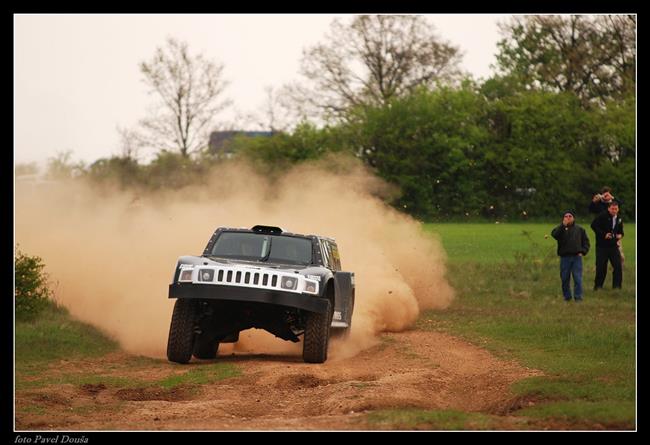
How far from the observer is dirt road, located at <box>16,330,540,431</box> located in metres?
11.9

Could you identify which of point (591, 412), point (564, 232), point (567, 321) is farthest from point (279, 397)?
point (564, 232)

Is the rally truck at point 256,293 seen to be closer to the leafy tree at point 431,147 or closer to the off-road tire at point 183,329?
the off-road tire at point 183,329

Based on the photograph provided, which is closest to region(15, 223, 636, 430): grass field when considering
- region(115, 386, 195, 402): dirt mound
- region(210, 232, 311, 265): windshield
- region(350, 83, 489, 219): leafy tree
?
region(115, 386, 195, 402): dirt mound

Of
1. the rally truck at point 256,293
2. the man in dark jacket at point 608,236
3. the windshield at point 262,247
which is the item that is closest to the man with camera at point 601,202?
the man in dark jacket at point 608,236

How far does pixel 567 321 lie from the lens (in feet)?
73.0

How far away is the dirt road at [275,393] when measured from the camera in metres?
11.9

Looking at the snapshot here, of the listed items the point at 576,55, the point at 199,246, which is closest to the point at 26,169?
the point at 199,246

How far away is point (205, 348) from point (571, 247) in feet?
35.7

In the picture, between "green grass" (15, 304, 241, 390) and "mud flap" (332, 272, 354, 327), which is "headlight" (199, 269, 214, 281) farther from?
"mud flap" (332, 272, 354, 327)

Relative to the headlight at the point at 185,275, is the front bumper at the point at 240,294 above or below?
below

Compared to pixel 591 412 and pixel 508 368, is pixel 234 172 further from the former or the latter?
pixel 591 412

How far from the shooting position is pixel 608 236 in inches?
1071

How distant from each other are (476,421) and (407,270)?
16.5 meters

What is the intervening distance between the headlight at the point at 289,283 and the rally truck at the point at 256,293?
0.04 feet
